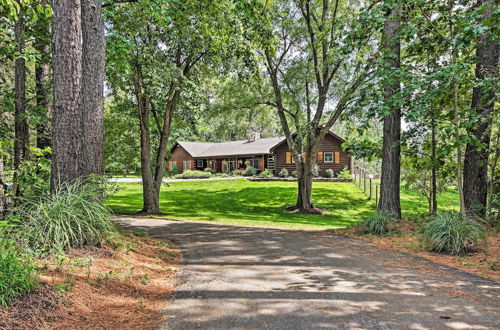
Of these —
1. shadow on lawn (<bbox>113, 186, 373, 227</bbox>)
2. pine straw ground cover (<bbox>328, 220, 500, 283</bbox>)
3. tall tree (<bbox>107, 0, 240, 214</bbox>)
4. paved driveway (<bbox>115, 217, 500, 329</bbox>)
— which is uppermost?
tall tree (<bbox>107, 0, 240, 214</bbox>)

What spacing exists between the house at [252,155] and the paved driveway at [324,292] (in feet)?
84.4

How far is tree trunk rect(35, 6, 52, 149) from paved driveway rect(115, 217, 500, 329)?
563 cm

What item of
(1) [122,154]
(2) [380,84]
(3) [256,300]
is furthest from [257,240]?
(1) [122,154]

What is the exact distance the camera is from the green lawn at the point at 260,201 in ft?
53.2

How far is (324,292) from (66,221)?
11.2ft

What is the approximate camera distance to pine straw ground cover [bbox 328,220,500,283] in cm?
485

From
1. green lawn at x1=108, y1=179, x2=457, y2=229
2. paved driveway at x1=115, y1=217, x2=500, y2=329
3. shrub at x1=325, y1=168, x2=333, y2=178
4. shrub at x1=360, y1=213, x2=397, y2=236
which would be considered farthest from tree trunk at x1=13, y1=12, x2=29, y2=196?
shrub at x1=325, y1=168, x2=333, y2=178

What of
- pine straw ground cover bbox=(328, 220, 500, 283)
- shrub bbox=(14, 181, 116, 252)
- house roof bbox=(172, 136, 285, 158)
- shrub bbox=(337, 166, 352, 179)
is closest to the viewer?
shrub bbox=(14, 181, 116, 252)

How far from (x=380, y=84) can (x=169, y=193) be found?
19.9 meters

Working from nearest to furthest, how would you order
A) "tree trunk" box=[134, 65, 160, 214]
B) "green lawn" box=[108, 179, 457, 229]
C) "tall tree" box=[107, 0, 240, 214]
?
"tall tree" box=[107, 0, 240, 214] → "tree trunk" box=[134, 65, 160, 214] → "green lawn" box=[108, 179, 457, 229]

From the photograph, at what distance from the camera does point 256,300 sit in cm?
348

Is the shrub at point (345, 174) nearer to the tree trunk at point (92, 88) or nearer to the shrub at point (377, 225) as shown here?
the shrub at point (377, 225)

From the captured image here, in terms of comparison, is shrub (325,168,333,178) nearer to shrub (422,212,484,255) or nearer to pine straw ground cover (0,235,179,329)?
shrub (422,212,484,255)

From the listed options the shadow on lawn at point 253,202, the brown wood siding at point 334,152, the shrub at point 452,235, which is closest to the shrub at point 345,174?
the brown wood siding at point 334,152
